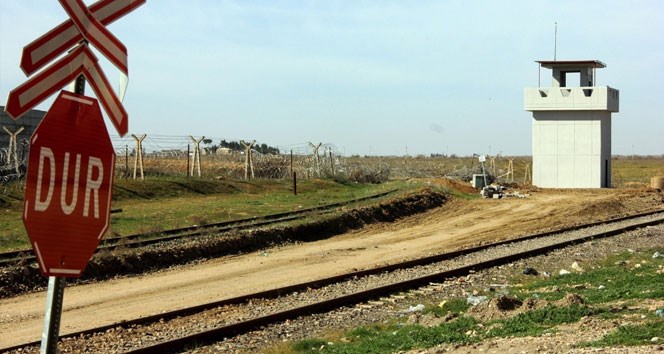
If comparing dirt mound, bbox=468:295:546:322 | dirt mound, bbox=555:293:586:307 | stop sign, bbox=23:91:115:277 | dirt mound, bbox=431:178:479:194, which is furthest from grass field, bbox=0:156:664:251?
stop sign, bbox=23:91:115:277

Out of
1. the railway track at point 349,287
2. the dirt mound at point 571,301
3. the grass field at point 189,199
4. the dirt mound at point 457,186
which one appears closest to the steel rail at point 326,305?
the railway track at point 349,287

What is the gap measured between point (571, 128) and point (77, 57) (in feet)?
160

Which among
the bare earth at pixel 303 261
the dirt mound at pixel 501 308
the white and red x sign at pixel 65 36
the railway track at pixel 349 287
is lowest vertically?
the bare earth at pixel 303 261

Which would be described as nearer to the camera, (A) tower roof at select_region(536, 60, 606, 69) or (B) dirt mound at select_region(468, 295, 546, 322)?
(B) dirt mound at select_region(468, 295, 546, 322)

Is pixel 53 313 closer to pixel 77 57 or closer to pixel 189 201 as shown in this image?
pixel 77 57

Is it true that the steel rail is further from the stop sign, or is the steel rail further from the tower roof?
the tower roof

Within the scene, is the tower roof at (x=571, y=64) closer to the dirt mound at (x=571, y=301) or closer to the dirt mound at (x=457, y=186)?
the dirt mound at (x=457, y=186)

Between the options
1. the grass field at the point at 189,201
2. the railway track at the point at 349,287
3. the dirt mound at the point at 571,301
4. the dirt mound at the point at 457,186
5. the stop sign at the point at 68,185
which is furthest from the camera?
the dirt mound at the point at 457,186

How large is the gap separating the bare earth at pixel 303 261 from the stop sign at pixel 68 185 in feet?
26.7

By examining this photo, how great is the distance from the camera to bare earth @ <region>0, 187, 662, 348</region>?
15250 mm

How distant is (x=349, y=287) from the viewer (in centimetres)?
1698

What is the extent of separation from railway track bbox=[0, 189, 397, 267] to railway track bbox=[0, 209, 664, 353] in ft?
20.8

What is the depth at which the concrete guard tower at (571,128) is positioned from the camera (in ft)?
166

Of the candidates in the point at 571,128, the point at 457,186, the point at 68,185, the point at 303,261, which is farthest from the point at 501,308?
the point at 571,128
